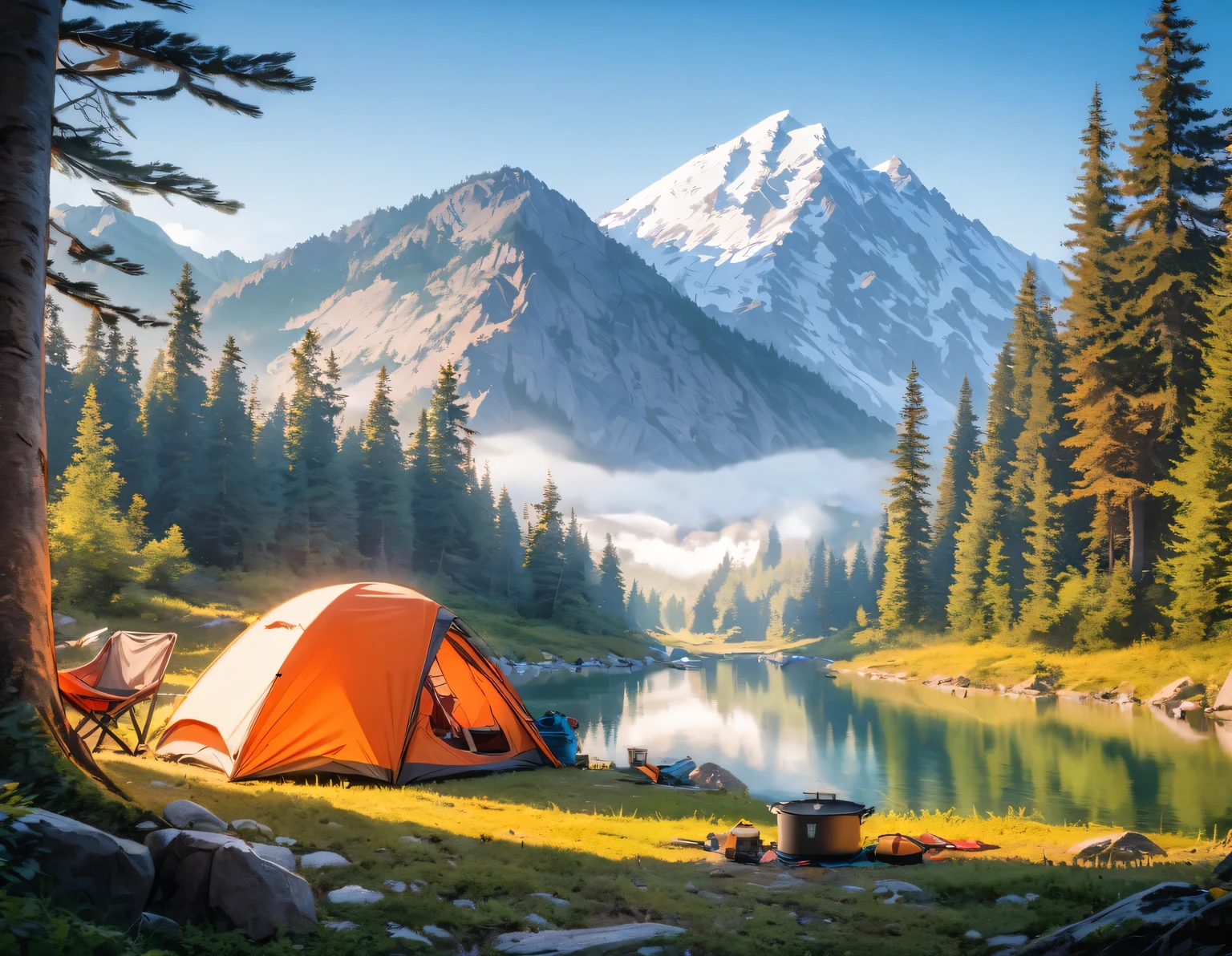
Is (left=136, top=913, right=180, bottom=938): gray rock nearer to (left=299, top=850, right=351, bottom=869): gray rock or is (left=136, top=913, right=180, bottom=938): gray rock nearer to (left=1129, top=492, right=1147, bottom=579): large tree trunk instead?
(left=299, top=850, right=351, bottom=869): gray rock

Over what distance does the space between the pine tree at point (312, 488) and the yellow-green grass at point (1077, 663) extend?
1721 inches

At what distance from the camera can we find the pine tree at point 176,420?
61.1 m

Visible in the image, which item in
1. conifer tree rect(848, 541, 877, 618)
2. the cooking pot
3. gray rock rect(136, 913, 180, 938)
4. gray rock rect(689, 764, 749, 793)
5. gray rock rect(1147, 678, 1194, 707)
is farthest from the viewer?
conifer tree rect(848, 541, 877, 618)

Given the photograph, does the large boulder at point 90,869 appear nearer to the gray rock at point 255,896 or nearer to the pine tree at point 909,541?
the gray rock at point 255,896

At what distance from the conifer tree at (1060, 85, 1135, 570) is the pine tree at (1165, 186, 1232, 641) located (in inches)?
164

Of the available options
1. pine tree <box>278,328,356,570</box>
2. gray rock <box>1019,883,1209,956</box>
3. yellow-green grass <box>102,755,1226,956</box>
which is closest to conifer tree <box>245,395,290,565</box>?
pine tree <box>278,328,356,570</box>

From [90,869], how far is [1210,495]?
41.7 metres

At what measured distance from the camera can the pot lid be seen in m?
10.0

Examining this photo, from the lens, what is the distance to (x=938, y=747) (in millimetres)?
30594

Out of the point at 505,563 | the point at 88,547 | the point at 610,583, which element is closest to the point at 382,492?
A: the point at 505,563

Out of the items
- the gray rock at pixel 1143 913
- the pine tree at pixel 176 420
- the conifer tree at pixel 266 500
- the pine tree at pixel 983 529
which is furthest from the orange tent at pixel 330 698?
the pine tree at pixel 983 529

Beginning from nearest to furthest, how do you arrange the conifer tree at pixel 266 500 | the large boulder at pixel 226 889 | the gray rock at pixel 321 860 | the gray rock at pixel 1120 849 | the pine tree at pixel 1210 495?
the large boulder at pixel 226 889 < the gray rock at pixel 321 860 < the gray rock at pixel 1120 849 < the pine tree at pixel 1210 495 < the conifer tree at pixel 266 500

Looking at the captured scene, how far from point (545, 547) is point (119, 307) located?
69368 millimetres

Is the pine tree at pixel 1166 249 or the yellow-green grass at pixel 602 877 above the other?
the pine tree at pixel 1166 249
